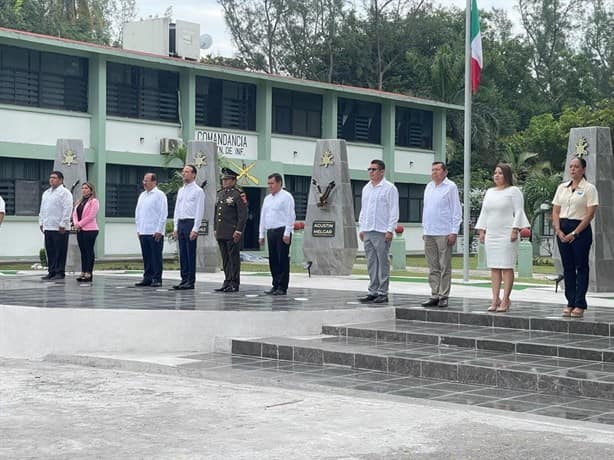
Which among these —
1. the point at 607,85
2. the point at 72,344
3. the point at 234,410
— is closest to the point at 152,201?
the point at 72,344

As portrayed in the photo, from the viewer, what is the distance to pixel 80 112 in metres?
30.9

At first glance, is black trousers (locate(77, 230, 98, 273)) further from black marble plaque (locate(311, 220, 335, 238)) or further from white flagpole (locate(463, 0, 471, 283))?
white flagpole (locate(463, 0, 471, 283))

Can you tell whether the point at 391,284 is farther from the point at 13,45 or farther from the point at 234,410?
the point at 13,45

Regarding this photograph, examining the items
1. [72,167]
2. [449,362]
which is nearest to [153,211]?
[449,362]

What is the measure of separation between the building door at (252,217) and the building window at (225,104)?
220cm

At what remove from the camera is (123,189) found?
3219 centimetres

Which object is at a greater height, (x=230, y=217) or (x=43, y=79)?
(x=43, y=79)

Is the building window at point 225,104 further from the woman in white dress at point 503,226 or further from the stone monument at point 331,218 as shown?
the woman in white dress at point 503,226

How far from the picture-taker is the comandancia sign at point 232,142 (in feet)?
112

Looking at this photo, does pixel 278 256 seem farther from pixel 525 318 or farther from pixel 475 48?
pixel 475 48

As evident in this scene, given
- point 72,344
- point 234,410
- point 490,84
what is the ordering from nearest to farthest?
point 234,410
point 72,344
point 490,84

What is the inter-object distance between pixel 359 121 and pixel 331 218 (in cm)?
1983

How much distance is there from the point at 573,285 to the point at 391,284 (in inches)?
264

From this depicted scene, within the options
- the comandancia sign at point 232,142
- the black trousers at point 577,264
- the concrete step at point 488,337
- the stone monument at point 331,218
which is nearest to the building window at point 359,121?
the comandancia sign at point 232,142
